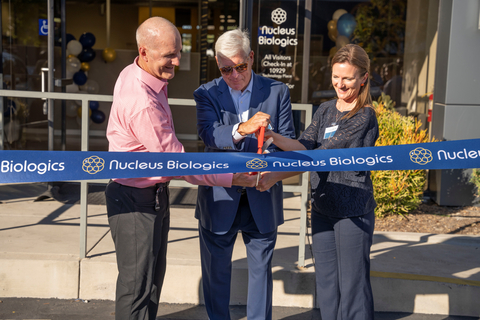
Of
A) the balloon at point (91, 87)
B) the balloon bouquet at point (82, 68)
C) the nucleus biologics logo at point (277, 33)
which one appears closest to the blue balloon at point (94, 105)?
the balloon bouquet at point (82, 68)

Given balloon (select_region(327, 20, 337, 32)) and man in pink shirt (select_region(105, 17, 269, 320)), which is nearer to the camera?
man in pink shirt (select_region(105, 17, 269, 320))

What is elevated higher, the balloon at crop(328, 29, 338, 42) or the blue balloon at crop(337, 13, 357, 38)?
the blue balloon at crop(337, 13, 357, 38)

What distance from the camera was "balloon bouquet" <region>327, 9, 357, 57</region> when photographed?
7.28 m

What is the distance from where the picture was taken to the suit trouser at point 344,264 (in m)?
2.69

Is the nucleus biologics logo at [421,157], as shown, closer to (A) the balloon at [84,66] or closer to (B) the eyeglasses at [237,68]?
(B) the eyeglasses at [237,68]

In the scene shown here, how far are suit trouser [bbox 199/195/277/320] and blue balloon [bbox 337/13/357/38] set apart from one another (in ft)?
17.0

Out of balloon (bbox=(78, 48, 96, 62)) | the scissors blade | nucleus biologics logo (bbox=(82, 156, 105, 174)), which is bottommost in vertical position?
nucleus biologics logo (bbox=(82, 156, 105, 174))

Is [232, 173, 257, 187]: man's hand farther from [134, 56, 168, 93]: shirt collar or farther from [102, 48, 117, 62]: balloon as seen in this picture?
[102, 48, 117, 62]: balloon

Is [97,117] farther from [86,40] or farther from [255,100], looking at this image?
[255,100]

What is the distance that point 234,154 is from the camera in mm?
2652

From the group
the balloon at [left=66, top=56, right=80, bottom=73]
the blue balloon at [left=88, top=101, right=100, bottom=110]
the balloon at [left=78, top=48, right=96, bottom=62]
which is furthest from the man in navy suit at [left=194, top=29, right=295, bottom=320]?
the balloon at [left=78, top=48, right=96, bottom=62]

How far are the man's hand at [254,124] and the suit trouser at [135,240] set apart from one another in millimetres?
549

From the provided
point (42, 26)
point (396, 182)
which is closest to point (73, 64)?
point (42, 26)

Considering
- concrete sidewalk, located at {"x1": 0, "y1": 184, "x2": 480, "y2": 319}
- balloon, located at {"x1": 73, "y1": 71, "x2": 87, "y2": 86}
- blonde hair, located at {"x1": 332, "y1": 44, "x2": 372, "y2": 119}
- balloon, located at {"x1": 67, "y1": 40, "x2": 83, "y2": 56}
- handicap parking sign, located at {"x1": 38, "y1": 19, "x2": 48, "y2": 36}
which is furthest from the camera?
balloon, located at {"x1": 73, "y1": 71, "x2": 87, "y2": 86}
